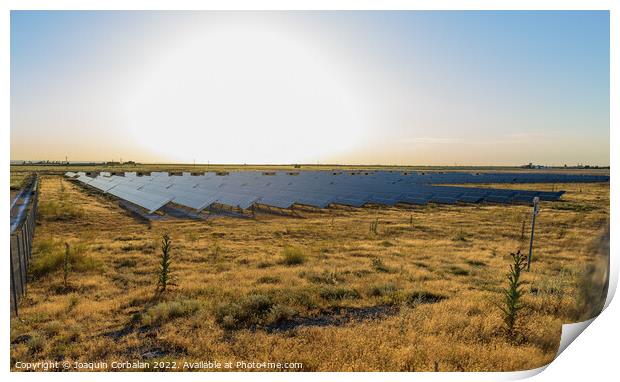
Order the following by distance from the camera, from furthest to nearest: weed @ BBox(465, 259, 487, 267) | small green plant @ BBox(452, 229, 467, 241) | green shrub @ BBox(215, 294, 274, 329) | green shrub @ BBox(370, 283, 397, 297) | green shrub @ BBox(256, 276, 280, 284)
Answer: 1. small green plant @ BBox(452, 229, 467, 241)
2. weed @ BBox(465, 259, 487, 267)
3. green shrub @ BBox(256, 276, 280, 284)
4. green shrub @ BBox(370, 283, 397, 297)
5. green shrub @ BBox(215, 294, 274, 329)

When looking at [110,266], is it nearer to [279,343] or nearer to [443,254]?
[279,343]

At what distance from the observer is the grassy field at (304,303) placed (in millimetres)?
6090

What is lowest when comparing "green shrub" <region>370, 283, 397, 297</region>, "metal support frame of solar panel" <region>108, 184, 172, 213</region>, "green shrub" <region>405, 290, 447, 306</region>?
"green shrub" <region>405, 290, 447, 306</region>

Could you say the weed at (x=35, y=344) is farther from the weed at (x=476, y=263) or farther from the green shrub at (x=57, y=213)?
the green shrub at (x=57, y=213)

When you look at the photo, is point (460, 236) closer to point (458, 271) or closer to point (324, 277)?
point (458, 271)

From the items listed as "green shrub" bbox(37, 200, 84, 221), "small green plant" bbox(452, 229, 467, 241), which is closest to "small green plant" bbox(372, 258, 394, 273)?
"small green plant" bbox(452, 229, 467, 241)

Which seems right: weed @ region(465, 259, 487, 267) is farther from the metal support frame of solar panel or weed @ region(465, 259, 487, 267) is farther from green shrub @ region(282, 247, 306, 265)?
the metal support frame of solar panel

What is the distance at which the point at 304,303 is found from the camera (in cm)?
847

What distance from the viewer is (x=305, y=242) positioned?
1684cm

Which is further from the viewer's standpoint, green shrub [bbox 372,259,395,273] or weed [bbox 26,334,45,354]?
green shrub [bbox 372,259,395,273]

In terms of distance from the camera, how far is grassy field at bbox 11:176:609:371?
6.09 m

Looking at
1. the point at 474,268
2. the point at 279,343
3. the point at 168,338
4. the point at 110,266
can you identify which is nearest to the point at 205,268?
the point at 110,266

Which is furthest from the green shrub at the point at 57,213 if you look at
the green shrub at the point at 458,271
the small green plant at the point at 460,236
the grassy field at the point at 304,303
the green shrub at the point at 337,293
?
the small green plant at the point at 460,236
